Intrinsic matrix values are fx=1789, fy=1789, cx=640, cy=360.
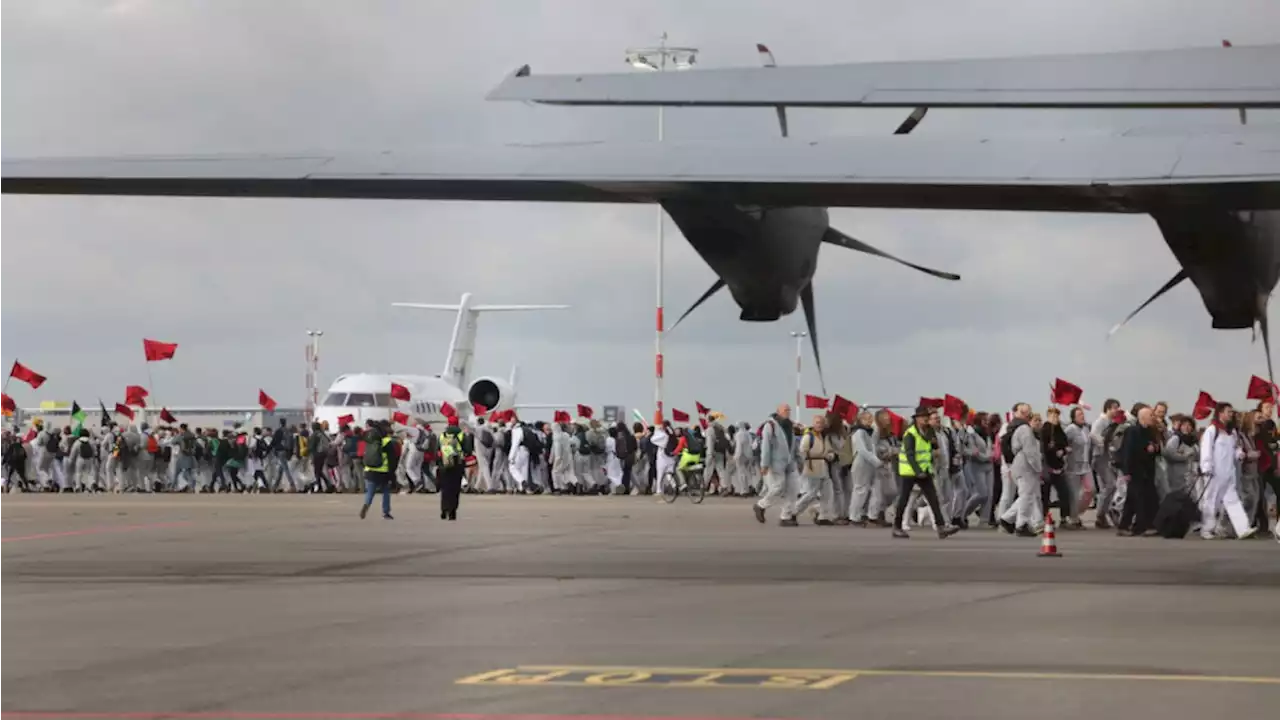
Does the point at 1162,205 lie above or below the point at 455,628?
above

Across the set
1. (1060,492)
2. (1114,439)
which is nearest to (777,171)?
(1060,492)

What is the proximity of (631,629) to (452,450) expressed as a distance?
14735 mm

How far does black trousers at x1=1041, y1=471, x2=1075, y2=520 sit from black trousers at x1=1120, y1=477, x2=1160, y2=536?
1043 millimetres

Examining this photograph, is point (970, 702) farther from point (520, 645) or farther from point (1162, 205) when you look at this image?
point (1162, 205)

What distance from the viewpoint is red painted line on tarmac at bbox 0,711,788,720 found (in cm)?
766

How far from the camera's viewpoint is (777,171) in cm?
1199

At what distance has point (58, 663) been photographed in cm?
955

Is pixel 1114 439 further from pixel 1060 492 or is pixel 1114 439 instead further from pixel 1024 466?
pixel 1024 466

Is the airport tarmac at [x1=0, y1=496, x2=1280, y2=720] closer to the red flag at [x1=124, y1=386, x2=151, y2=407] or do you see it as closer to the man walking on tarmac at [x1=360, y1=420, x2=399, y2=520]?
the man walking on tarmac at [x1=360, y1=420, x2=399, y2=520]

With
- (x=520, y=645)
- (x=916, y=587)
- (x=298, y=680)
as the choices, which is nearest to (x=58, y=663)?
(x=298, y=680)

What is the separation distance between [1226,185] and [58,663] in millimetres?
7650

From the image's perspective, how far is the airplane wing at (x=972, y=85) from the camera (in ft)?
31.7

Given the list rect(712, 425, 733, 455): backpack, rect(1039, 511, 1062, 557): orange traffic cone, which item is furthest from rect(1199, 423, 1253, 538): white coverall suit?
rect(712, 425, 733, 455): backpack

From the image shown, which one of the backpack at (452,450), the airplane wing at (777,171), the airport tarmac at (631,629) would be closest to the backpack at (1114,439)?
the airport tarmac at (631,629)
